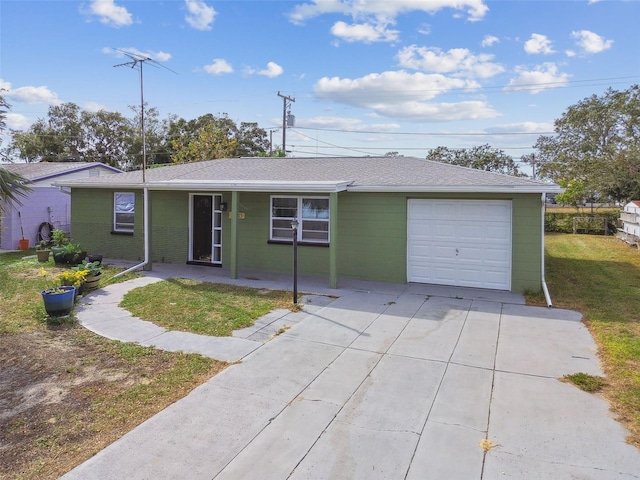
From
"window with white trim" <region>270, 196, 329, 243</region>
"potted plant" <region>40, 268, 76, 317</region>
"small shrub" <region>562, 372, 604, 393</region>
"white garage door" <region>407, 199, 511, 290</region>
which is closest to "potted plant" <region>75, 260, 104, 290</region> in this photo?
"potted plant" <region>40, 268, 76, 317</region>

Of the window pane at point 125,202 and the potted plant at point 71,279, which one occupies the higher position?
the window pane at point 125,202

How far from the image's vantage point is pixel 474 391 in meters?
4.50

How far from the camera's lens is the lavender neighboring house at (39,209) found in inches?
621

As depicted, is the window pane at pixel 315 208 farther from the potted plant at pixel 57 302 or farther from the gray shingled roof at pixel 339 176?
the potted plant at pixel 57 302

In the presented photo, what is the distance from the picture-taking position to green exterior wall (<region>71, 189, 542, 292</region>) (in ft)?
29.1

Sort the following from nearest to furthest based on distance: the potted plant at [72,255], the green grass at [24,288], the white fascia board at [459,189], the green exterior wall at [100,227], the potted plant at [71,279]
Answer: the green grass at [24,288] < the potted plant at [71,279] < the white fascia board at [459,189] < the potted plant at [72,255] < the green exterior wall at [100,227]

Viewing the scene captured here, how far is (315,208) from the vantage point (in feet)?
35.0

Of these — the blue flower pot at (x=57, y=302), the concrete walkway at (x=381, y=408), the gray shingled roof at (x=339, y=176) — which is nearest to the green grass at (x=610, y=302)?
the concrete walkway at (x=381, y=408)

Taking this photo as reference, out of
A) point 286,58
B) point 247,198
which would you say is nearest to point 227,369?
point 247,198

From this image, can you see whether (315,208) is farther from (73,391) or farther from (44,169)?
(44,169)

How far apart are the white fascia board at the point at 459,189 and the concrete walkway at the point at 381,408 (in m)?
2.64

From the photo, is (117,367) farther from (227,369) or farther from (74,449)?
(74,449)

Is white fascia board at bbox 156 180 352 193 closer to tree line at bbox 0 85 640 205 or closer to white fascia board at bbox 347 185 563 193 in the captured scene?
white fascia board at bbox 347 185 563 193

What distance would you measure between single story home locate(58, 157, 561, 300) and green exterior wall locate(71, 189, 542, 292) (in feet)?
0.08
